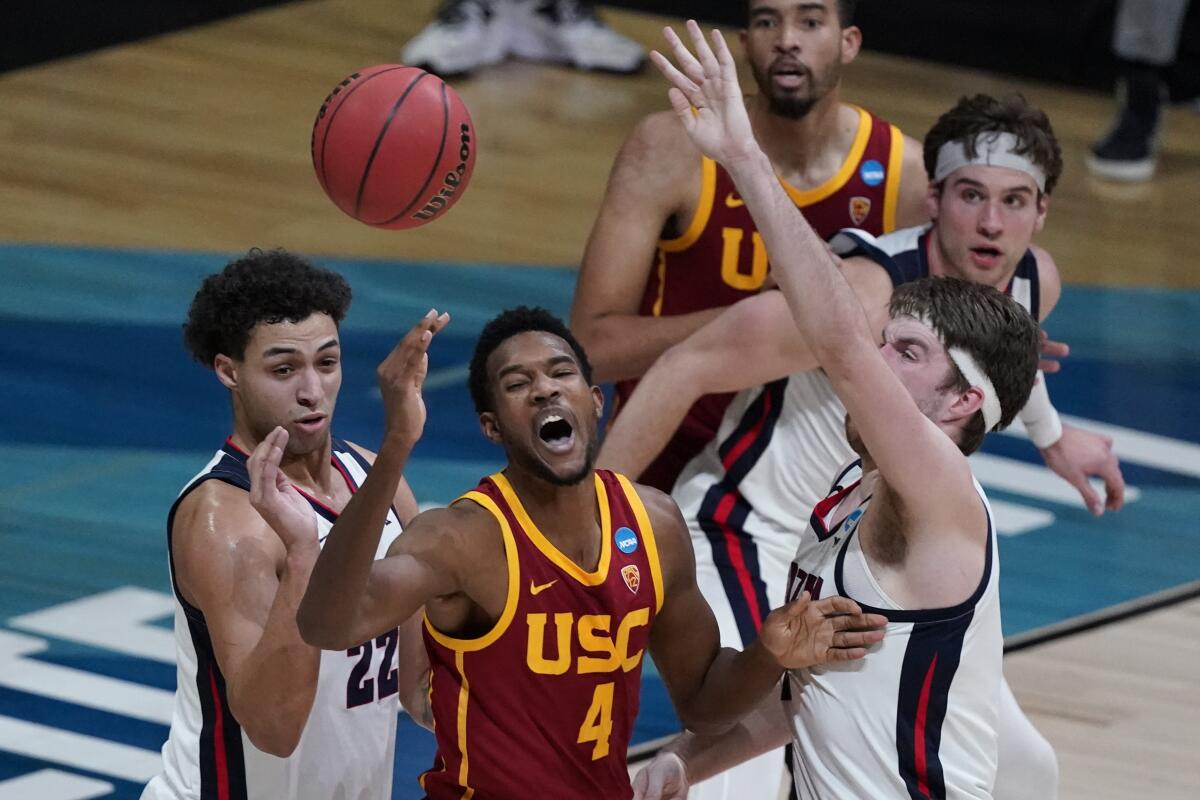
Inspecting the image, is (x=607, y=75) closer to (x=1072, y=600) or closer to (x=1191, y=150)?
(x=1191, y=150)

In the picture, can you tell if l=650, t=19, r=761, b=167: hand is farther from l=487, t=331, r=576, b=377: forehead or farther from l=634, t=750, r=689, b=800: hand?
l=634, t=750, r=689, b=800: hand

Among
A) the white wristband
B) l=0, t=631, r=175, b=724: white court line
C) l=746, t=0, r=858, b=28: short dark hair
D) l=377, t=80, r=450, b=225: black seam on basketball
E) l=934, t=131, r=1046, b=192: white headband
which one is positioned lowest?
l=0, t=631, r=175, b=724: white court line

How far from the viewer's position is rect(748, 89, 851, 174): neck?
19.6ft

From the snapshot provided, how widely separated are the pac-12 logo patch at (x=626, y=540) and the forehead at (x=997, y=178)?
1.57m

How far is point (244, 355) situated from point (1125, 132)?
295 inches

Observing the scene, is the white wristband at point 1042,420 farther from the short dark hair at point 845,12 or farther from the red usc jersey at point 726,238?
the short dark hair at point 845,12

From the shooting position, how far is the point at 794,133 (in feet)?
19.6

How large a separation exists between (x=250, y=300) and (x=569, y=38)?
788 centimetres

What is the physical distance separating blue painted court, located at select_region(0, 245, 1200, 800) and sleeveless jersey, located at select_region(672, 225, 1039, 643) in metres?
0.92

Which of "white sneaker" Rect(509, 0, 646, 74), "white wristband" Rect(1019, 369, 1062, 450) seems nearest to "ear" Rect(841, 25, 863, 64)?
"white wristband" Rect(1019, 369, 1062, 450)

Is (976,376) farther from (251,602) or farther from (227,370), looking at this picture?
(227,370)

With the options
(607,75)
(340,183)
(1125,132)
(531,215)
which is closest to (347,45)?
(607,75)

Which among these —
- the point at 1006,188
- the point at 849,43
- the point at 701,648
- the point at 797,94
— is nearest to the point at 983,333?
the point at 701,648

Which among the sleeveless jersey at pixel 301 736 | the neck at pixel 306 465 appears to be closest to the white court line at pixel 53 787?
the sleeveless jersey at pixel 301 736
